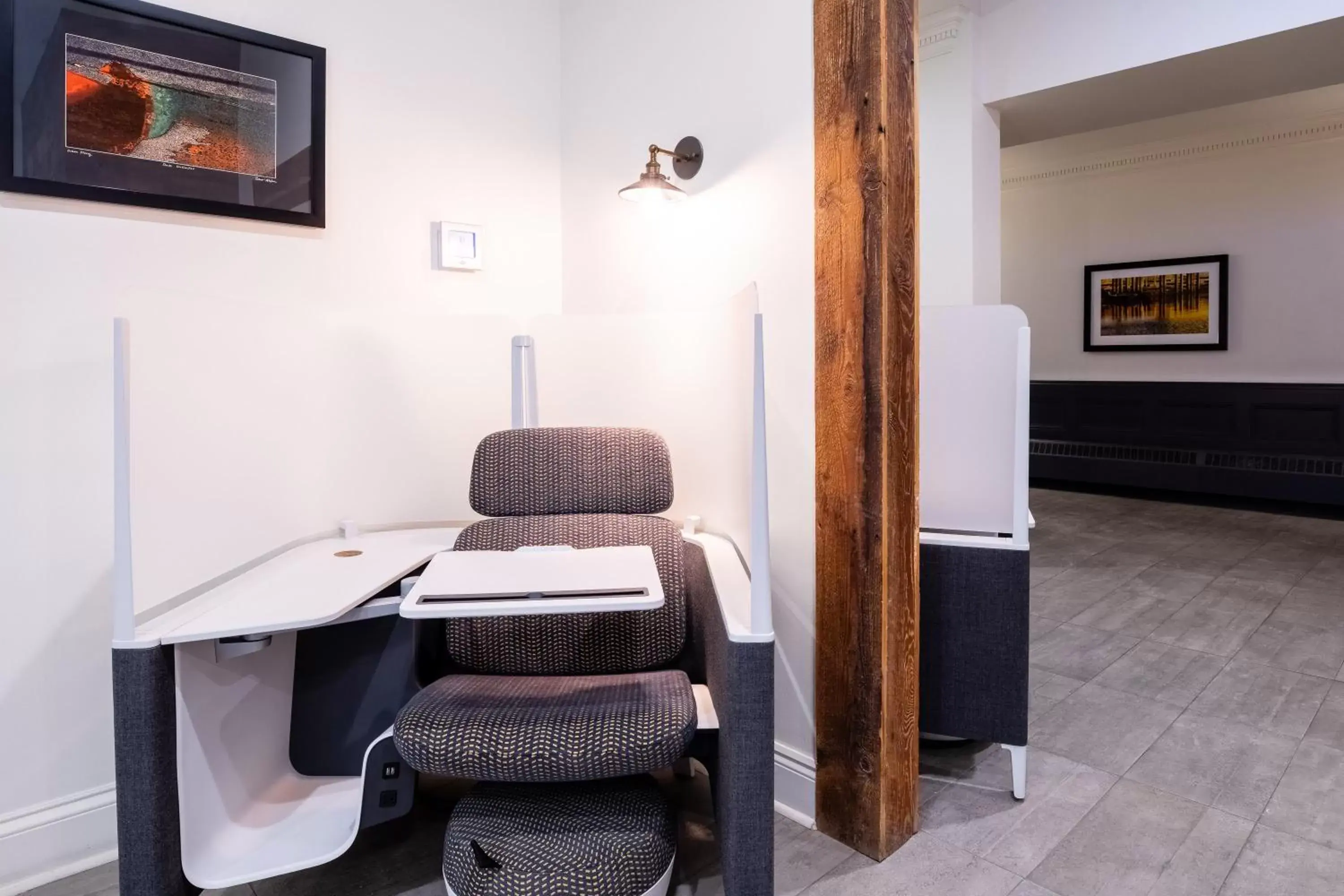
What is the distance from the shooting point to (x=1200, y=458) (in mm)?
6254

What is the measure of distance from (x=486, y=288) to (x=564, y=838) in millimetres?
1768

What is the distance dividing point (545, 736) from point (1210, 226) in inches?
282

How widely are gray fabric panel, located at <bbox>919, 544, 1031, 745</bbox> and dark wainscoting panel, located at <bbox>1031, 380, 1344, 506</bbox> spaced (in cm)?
522

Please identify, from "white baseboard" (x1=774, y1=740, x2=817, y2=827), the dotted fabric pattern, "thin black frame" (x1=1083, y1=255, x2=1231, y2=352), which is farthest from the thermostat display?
"thin black frame" (x1=1083, y1=255, x2=1231, y2=352)

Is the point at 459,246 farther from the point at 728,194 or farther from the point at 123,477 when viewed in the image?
the point at 123,477

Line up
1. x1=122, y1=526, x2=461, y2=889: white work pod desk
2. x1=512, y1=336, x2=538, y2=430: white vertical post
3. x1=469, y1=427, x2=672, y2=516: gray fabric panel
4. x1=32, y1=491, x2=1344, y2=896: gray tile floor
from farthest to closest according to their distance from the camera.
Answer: x1=512, y1=336, x2=538, y2=430: white vertical post < x1=469, y1=427, x2=672, y2=516: gray fabric panel < x1=32, y1=491, x2=1344, y2=896: gray tile floor < x1=122, y1=526, x2=461, y2=889: white work pod desk

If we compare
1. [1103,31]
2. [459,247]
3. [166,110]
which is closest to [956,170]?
[1103,31]

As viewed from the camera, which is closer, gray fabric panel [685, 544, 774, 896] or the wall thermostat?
gray fabric panel [685, 544, 774, 896]

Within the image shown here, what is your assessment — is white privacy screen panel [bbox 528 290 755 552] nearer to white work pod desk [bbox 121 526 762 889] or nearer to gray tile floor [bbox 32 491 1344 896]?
white work pod desk [bbox 121 526 762 889]

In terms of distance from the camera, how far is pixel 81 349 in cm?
192

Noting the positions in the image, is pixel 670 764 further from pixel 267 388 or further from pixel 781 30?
pixel 781 30

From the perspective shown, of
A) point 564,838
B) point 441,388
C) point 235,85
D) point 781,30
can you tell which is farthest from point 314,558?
point 781,30

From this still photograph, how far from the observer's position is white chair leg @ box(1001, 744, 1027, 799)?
2.08 metres

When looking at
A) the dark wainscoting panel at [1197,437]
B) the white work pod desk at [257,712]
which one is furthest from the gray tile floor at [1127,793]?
the dark wainscoting panel at [1197,437]
